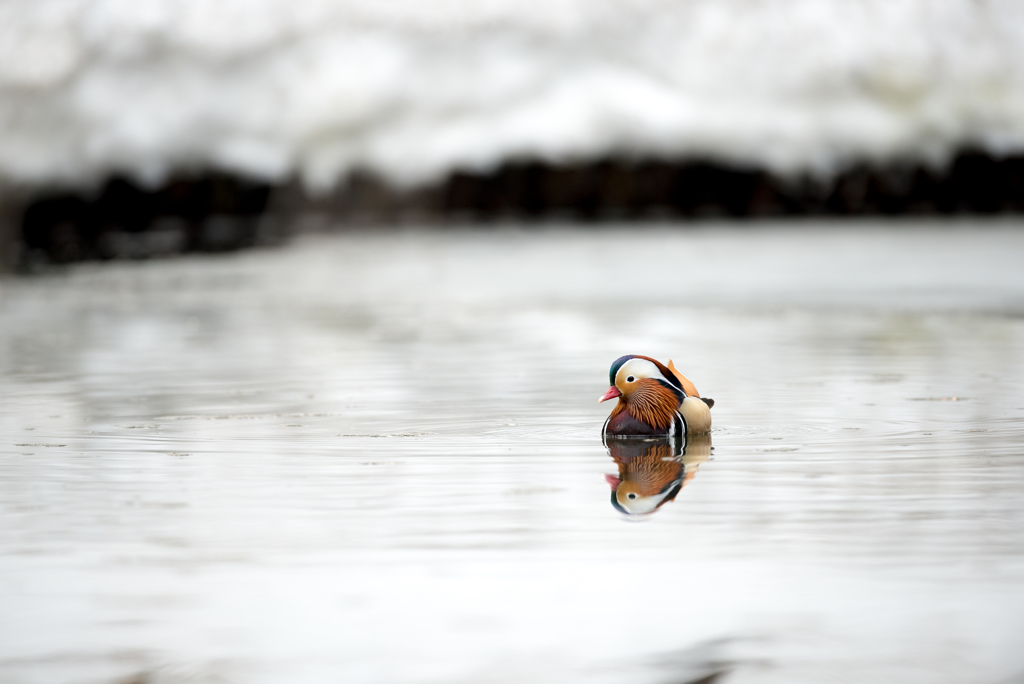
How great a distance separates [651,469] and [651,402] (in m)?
0.79

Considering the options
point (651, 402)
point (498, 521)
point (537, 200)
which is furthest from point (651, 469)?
point (537, 200)

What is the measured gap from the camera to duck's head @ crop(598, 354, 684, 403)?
904 cm

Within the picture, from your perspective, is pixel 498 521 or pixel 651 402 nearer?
pixel 498 521

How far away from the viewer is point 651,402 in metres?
9.24

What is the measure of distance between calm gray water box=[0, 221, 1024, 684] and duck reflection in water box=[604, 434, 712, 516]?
0.12 m

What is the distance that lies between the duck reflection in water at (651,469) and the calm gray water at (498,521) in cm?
12

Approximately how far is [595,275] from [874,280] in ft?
33.3

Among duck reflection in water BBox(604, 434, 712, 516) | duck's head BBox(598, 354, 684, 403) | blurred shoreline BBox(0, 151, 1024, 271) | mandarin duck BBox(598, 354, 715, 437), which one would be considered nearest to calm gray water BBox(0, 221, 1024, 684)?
duck reflection in water BBox(604, 434, 712, 516)

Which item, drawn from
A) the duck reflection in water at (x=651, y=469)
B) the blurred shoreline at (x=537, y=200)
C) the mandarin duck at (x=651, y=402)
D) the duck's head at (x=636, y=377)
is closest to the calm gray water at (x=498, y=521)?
the duck reflection in water at (x=651, y=469)

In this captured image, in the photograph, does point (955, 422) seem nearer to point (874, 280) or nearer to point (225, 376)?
point (225, 376)

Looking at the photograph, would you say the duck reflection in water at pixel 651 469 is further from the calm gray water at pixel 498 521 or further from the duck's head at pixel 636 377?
the duck's head at pixel 636 377

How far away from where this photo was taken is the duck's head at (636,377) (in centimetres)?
904

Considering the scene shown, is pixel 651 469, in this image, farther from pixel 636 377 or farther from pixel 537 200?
pixel 537 200

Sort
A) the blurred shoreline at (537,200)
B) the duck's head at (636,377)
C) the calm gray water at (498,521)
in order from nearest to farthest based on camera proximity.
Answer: the calm gray water at (498,521) → the duck's head at (636,377) → the blurred shoreline at (537,200)
